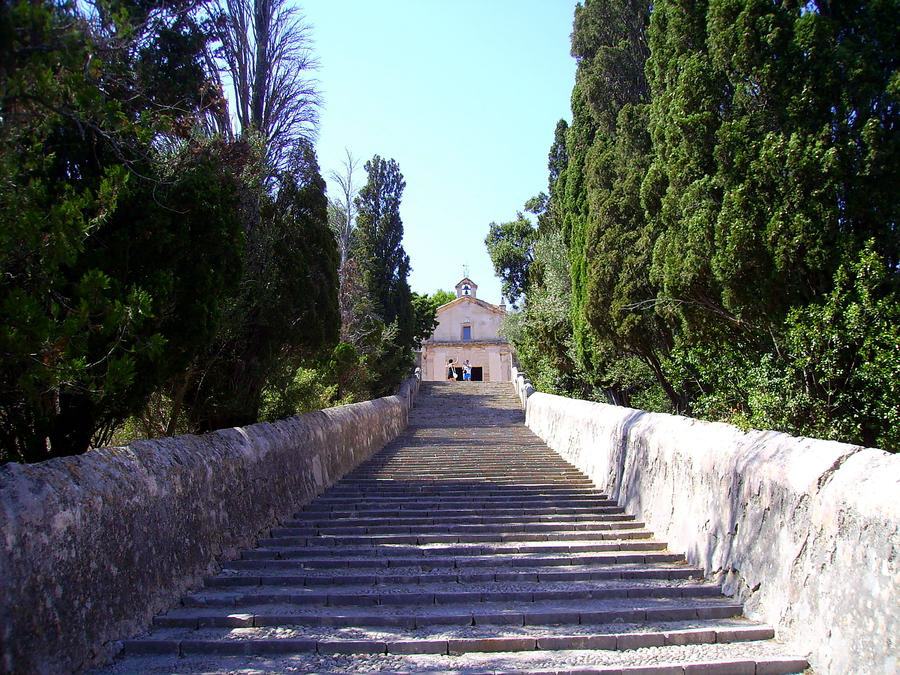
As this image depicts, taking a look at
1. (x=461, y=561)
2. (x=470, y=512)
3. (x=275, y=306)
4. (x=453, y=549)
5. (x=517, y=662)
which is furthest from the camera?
(x=275, y=306)

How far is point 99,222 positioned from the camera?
205 inches

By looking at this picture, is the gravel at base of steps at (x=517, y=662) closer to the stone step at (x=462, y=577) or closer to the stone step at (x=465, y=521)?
the stone step at (x=462, y=577)

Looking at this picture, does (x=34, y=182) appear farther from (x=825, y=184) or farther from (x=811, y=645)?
(x=825, y=184)

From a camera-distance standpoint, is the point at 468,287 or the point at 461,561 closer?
the point at 461,561

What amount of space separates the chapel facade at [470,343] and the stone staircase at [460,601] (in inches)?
1572

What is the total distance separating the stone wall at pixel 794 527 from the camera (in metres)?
3.71

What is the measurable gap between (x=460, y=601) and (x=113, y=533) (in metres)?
2.35

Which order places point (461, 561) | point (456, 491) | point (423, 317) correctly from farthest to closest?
1. point (423, 317)
2. point (456, 491)
3. point (461, 561)

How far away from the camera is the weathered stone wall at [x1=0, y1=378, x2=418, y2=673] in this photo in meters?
3.70

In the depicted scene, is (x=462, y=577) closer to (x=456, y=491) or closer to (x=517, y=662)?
(x=517, y=662)

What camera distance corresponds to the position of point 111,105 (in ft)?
13.3

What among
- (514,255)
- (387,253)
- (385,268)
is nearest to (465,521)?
(385,268)

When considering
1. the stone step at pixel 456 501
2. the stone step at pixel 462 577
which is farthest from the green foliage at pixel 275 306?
the stone step at pixel 462 577

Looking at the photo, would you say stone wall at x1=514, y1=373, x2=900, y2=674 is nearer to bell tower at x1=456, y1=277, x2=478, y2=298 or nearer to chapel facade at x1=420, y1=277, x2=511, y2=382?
chapel facade at x1=420, y1=277, x2=511, y2=382
